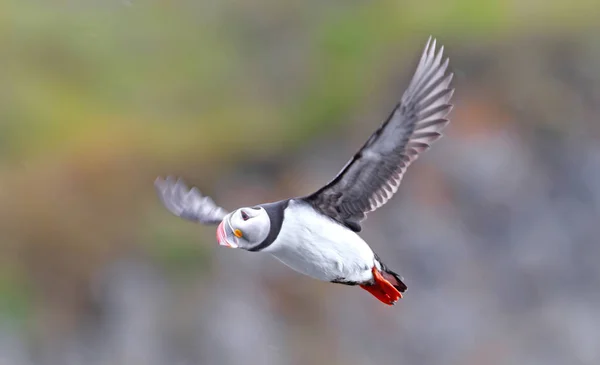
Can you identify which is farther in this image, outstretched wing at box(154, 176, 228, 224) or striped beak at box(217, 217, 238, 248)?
outstretched wing at box(154, 176, 228, 224)

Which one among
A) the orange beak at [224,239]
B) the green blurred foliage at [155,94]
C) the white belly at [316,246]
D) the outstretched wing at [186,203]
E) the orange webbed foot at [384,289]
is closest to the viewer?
Answer: the orange beak at [224,239]

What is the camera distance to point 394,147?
302 centimetres

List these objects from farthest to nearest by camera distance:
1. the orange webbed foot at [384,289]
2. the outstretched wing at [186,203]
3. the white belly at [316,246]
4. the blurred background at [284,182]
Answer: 1. the blurred background at [284,182]
2. the outstretched wing at [186,203]
3. the orange webbed foot at [384,289]
4. the white belly at [316,246]

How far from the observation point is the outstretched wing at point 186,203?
346 centimetres

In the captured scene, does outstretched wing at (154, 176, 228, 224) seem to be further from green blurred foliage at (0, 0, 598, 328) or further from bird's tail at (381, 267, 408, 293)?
green blurred foliage at (0, 0, 598, 328)

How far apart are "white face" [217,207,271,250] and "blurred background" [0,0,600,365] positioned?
14.2 ft

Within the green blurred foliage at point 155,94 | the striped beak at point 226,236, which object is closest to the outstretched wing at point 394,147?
the striped beak at point 226,236

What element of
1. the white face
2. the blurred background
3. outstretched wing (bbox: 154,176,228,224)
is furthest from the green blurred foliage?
the white face

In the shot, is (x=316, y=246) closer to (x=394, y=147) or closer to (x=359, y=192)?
(x=359, y=192)

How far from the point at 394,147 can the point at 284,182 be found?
4430 mm

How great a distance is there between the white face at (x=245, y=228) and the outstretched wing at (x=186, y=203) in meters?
0.72

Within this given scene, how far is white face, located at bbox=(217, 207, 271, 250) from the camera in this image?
8.72ft

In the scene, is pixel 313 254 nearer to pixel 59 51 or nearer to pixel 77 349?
pixel 77 349

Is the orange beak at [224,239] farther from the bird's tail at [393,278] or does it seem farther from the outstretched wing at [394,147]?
the bird's tail at [393,278]
